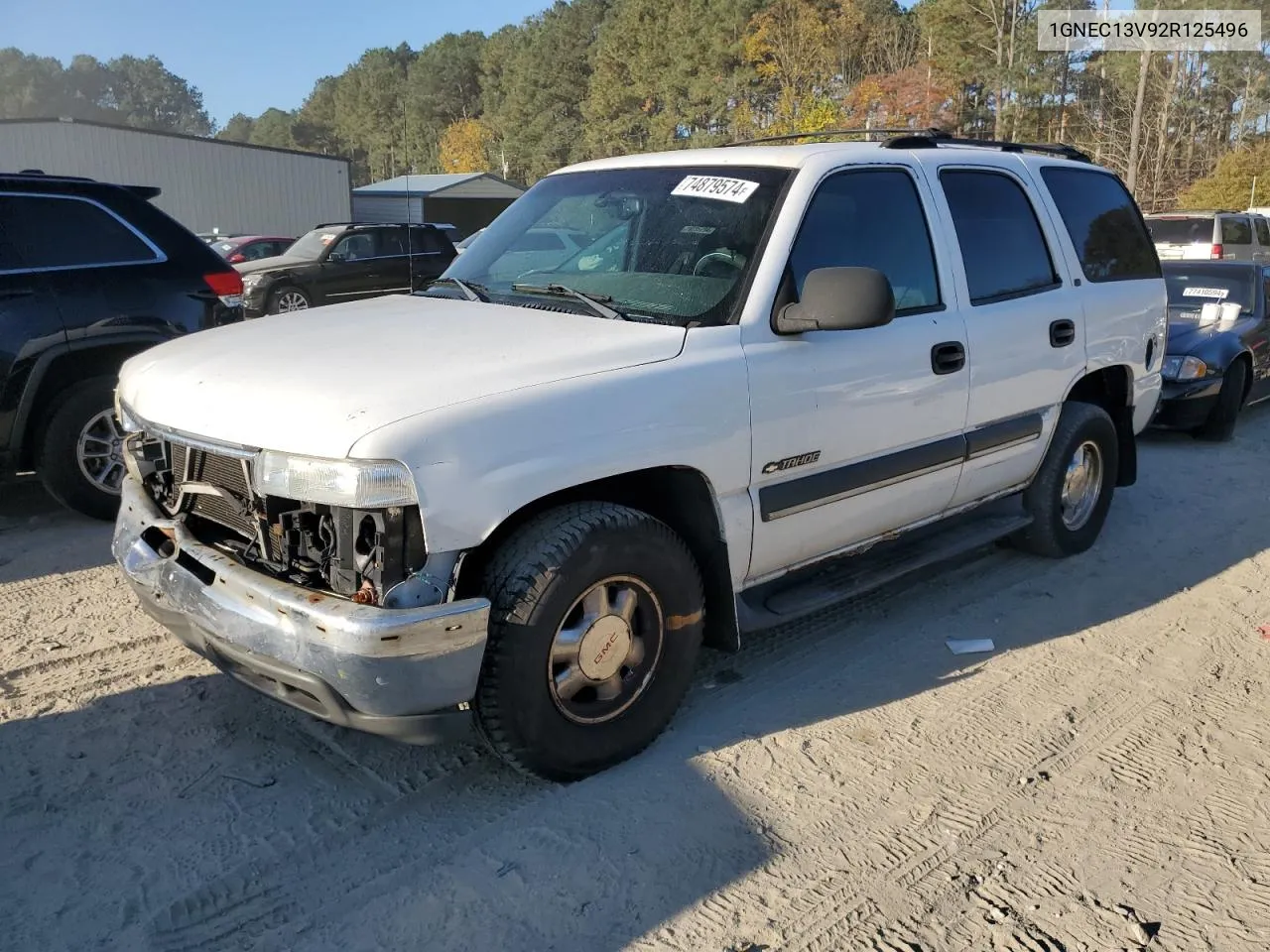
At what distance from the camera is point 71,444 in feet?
17.8

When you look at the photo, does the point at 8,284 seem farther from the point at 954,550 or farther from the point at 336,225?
the point at 336,225

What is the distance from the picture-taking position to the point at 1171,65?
4388 cm

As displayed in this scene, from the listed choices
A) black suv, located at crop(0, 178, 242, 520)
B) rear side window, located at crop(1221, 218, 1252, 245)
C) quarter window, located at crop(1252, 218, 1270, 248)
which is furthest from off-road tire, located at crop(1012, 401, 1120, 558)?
quarter window, located at crop(1252, 218, 1270, 248)

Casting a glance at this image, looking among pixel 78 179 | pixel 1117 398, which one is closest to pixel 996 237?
pixel 1117 398

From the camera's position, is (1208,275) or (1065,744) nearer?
(1065,744)

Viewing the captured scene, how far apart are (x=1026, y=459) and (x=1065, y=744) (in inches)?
65.4

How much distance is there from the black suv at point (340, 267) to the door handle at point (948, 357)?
12.3m

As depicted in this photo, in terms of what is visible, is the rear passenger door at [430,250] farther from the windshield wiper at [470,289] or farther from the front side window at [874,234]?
the front side window at [874,234]

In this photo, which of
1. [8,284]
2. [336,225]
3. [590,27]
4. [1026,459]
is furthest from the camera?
[590,27]

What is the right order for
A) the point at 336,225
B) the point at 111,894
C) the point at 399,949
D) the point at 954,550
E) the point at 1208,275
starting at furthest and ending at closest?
1. the point at 336,225
2. the point at 1208,275
3. the point at 954,550
4. the point at 111,894
5. the point at 399,949

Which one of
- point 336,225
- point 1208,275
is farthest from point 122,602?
point 336,225

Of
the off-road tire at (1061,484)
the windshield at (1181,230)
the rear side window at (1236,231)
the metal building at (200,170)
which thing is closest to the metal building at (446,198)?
the metal building at (200,170)

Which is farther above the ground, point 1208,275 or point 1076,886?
point 1208,275

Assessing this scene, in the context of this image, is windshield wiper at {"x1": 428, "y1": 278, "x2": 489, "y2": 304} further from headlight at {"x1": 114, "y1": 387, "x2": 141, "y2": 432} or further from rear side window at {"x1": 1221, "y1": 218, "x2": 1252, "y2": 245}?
rear side window at {"x1": 1221, "y1": 218, "x2": 1252, "y2": 245}
